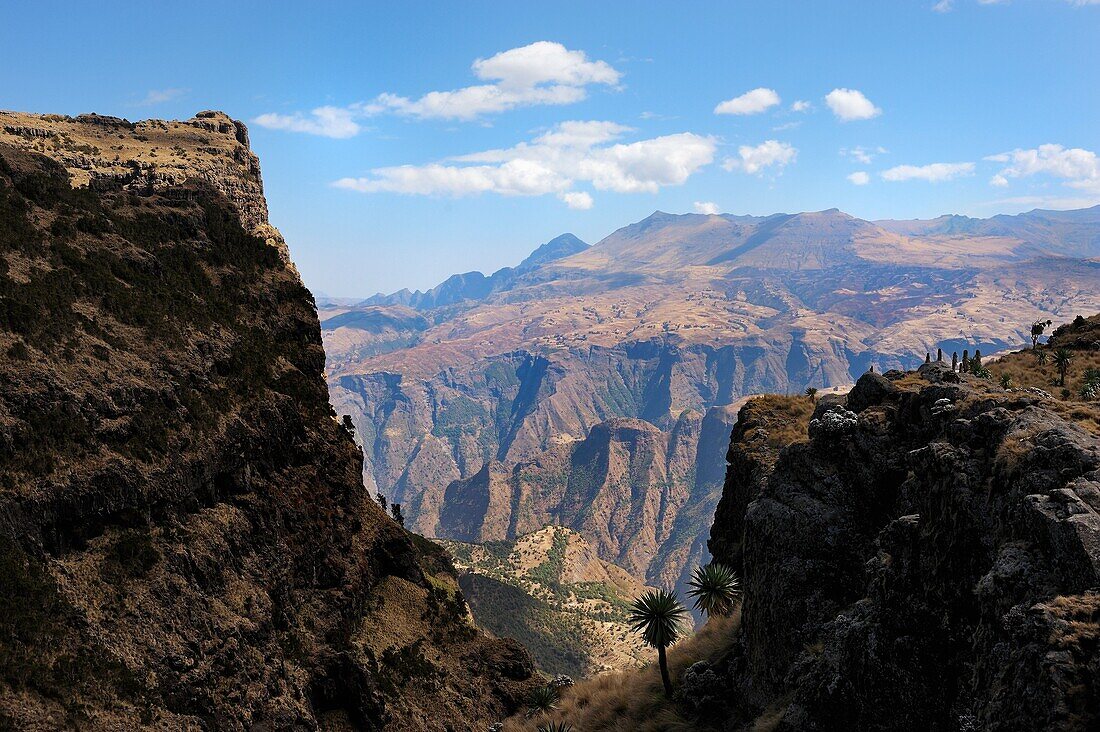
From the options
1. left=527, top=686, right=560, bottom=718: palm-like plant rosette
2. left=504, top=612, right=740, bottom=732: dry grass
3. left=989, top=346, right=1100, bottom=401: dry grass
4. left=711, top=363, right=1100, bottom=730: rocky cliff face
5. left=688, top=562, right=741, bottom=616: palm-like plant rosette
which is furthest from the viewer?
left=527, top=686, right=560, bottom=718: palm-like plant rosette

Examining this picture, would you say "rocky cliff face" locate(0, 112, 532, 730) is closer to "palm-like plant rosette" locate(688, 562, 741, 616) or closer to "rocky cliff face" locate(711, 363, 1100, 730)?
"palm-like plant rosette" locate(688, 562, 741, 616)

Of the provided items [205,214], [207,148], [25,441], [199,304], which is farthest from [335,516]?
[207,148]

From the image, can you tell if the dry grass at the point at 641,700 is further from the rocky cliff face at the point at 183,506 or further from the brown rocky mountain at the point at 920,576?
the rocky cliff face at the point at 183,506

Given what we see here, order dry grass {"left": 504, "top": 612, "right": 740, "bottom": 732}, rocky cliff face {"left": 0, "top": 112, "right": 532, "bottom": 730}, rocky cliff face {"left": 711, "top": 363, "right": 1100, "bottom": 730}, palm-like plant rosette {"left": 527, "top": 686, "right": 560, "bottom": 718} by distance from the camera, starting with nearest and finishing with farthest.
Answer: rocky cliff face {"left": 711, "top": 363, "right": 1100, "bottom": 730}
rocky cliff face {"left": 0, "top": 112, "right": 532, "bottom": 730}
dry grass {"left": 504, "top": 612, "right": 740, "bottom": 732}
palm-like plant rosette {"left": 527, "top": 686, "right": 560, "bottom": 718}

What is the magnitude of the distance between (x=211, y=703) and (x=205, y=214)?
50912 millimetres

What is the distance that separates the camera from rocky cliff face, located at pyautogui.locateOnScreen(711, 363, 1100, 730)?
15969 mm

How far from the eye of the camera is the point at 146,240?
6128 centimetres

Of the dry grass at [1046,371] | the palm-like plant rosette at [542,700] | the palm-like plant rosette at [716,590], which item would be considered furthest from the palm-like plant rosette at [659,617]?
the dry grass at [1046,371]

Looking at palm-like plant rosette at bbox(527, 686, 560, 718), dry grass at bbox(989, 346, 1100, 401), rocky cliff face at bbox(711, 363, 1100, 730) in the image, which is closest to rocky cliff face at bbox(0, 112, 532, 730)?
palm-like plant rosette at bbox(527, 686, 560, 718)

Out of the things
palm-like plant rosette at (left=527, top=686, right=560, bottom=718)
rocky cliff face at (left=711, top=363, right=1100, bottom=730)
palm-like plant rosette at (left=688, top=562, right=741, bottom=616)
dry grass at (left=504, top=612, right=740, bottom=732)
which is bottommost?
palm-like plant rosette at (left=527, top=686, right=560, bottom=718)

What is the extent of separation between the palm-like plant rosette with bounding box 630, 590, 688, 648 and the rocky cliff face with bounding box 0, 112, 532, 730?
2027cm

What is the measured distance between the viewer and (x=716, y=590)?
1588 inches

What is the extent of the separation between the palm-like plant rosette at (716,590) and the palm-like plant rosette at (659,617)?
1659 millimetres

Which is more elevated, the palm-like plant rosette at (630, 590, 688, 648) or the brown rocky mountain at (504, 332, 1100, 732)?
the brown rocky mountain at (504, 332, 1100, 732)
